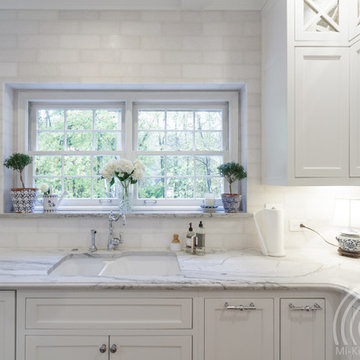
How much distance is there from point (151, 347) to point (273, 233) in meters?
1.04

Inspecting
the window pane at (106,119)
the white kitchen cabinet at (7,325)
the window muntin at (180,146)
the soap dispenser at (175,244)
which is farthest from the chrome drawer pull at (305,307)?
the window pane at (106,119)

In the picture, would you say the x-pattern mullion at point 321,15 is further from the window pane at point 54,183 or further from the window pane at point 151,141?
the window pane at point 54,183

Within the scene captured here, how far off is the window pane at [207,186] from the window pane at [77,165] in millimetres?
940

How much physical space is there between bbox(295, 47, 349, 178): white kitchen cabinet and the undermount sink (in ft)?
3.55

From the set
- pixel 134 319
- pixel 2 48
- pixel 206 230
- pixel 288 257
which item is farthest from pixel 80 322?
pixel 2 48

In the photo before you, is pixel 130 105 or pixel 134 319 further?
pixel 130 105

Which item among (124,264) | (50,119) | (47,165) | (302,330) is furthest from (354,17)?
(47,165)

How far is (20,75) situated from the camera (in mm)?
2086

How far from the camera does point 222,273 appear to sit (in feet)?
5.14

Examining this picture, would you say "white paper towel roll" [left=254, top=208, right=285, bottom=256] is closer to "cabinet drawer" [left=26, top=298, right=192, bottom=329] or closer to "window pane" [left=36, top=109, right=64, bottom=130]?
"cabinet drawer" [left=26, top=298, right=192, bottom=329]

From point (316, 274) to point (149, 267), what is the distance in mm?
1095

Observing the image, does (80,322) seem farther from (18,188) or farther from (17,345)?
(18,188)

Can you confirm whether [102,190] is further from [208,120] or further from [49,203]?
[208,120]

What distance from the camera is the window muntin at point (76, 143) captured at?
2.34m
